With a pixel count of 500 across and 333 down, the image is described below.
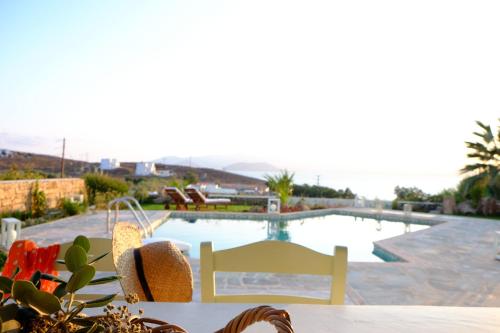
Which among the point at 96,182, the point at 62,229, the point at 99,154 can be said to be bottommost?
the point at 62,229

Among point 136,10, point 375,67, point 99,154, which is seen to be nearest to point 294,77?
point 375,67

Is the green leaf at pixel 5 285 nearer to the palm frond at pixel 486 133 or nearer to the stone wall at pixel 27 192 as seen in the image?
the stone wall at pixel 27 192

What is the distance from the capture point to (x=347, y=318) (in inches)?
44.6

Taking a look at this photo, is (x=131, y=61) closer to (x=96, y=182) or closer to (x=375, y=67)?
(x=96, y=182)

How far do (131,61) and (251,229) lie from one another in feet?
18.1

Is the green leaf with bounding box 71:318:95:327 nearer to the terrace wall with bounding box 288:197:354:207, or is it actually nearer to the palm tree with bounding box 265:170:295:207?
the palm tree with bounding box 265:170:295:207

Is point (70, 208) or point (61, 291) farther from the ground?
point (61, 291)

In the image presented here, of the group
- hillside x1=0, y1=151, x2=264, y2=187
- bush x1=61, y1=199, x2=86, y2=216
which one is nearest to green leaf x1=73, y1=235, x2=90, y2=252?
bush x1=61, y1=199, x2=86, y2=216

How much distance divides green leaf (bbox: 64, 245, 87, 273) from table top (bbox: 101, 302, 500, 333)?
0.51m

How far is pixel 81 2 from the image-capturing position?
808 centimetres

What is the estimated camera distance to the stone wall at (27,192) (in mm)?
8445

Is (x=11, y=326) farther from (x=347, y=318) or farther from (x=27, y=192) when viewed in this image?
(x=27, y=192)

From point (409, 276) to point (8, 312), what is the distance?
5030mm

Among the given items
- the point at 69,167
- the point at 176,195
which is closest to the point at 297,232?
the point at 176,195
